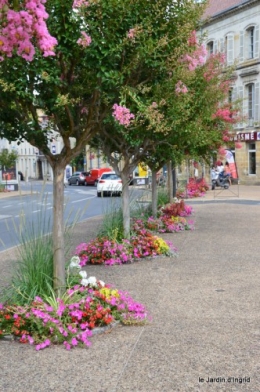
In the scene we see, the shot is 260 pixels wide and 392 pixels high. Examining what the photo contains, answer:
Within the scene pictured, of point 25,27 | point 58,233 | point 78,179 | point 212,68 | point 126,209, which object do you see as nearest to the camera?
point 25,27

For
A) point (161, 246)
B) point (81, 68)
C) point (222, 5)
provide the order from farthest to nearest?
point (222, 5) → point (161, 246) → point (81, 68)

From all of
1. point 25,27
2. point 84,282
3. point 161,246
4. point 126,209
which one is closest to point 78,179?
point 126,209

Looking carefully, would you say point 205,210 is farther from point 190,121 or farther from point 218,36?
point 218,36

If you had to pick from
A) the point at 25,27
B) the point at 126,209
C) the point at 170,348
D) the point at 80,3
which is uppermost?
the point at 80,3

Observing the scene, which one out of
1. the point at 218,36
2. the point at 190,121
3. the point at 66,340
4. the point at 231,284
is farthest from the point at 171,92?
the point at 218,36

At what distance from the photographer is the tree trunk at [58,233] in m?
5.33

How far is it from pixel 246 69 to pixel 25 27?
116 ft

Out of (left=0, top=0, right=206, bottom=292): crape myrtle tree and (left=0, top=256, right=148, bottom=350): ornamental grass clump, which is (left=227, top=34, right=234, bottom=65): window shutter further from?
(left=0, top=256, right=148, bottom=350): ornamental grass clump

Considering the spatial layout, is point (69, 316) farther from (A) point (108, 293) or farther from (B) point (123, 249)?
(B) point (123, 249)

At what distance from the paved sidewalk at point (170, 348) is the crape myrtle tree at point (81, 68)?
1145 millimetres

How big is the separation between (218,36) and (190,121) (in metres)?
31.3

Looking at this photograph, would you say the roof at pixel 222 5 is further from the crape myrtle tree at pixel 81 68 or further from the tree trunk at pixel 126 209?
the crape myrtle tree at pixel 81 68

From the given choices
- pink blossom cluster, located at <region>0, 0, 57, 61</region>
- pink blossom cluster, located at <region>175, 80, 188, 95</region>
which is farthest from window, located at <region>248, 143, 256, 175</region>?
pink blossom cluster, located at <region>0, 0, 57, 61</region>

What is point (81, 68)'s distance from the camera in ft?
18.3
